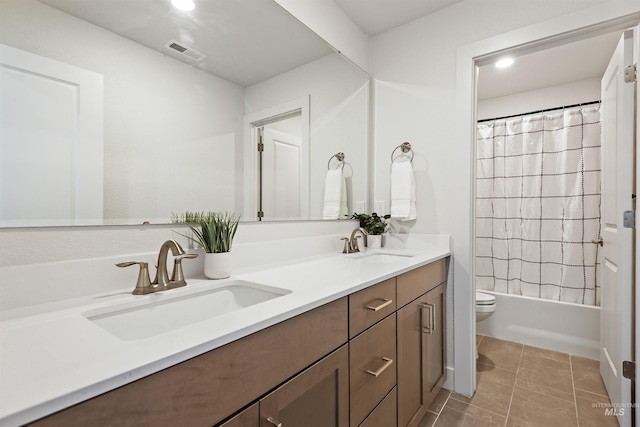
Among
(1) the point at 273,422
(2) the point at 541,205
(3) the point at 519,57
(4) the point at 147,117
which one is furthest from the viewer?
(2) the point at 541,205

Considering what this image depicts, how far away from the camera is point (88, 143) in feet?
2.99

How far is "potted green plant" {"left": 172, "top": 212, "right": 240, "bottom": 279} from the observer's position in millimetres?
1088

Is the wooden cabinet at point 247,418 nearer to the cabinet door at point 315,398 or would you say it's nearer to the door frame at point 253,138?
the cabinet door at point 315,398

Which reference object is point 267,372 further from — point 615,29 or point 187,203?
point 615,29

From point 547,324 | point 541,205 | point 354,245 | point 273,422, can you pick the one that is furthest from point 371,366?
point 541,205

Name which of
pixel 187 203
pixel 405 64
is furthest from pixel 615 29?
pixel 187 203

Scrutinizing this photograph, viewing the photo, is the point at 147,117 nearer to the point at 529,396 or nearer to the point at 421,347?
the point at 421,347

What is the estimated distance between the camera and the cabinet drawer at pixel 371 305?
0.99 m

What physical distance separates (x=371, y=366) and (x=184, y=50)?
1330mm

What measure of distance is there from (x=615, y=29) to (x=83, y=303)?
2425 millimetres

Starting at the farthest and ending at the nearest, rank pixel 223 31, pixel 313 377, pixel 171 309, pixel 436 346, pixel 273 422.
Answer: pixel 436 346, pixel 223 31, pixel 171 309, pixel 313 377, pixel 273 422

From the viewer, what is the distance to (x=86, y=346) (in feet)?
1.79

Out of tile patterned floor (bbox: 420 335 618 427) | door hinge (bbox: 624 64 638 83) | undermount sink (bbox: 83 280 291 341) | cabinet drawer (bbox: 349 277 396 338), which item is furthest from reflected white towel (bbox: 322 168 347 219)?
door hinge (bbox: 624 64 638 83)

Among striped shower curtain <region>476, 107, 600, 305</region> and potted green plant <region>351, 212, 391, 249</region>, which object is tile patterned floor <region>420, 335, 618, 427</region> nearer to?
striped shower curtain <region>476, 107, 600, 305</region>
